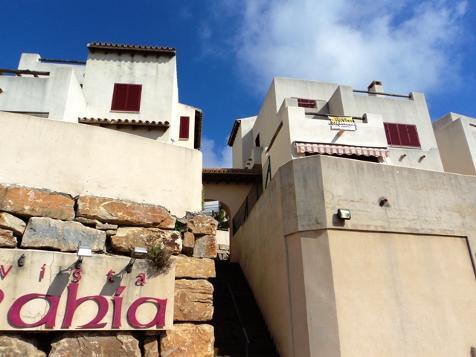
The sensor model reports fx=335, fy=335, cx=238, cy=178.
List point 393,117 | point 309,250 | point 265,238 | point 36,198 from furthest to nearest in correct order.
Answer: point 393,117, point 265,238, point 309,250, point 36,198

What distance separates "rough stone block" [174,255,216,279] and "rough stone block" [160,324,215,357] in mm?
978

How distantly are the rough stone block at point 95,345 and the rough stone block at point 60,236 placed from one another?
4.94 feet

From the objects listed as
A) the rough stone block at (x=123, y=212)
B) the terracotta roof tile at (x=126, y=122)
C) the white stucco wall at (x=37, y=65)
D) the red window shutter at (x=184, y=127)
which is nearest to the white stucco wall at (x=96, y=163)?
the rough stone block at (x=123, y=212)

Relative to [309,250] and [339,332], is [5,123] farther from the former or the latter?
[339,332]

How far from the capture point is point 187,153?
27.3 ft

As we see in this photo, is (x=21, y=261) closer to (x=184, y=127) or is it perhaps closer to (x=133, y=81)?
(x=133, y=81)

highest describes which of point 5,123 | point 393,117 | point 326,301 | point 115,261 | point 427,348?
point 393,117

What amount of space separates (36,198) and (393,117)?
20.3 meters

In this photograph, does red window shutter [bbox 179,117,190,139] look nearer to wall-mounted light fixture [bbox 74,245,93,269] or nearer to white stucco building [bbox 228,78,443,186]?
white stucco building [bbox 228,78,443,186]

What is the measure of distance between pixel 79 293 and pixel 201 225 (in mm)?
2814

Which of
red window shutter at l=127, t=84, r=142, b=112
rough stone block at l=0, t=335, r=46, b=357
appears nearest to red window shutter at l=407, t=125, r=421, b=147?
red window shutter at l=127, t=84, r=142, b=112

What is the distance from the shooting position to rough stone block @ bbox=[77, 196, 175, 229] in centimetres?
666

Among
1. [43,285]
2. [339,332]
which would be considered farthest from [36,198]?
[339,332]

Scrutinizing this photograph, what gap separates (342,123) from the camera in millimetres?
17562
